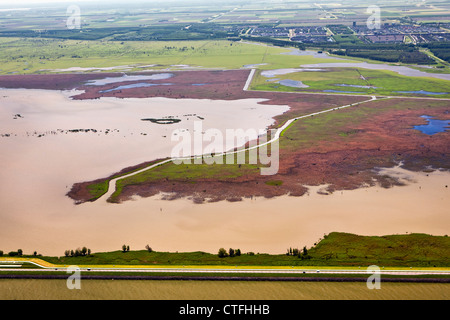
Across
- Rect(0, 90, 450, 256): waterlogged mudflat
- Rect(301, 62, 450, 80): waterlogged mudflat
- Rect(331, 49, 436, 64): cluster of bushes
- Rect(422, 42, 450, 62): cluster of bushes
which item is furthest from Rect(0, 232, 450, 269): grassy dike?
Rect(422, 42, 450, 62): cluster of bushes

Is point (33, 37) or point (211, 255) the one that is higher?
point (33, 37)

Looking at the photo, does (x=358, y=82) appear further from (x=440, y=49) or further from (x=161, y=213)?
(x=161, y=213)

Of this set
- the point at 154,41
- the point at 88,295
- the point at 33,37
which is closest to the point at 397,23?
the point at 154,41

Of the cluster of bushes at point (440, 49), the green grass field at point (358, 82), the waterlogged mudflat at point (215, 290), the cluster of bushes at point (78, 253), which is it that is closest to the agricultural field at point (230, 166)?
the cluster of bushes at point (78, 253)

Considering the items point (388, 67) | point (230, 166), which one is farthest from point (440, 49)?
point (230, 166)

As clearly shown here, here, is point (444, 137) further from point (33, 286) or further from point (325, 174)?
point (33, 286)

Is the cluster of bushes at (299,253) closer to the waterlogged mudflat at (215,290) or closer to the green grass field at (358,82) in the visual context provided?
the waterlogged mudflat at (215,290)

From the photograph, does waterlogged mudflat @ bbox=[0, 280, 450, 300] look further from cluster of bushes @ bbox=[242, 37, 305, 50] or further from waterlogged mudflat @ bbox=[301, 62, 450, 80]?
cluster of bushes @ bbox=[242, 37, 305, 50]
